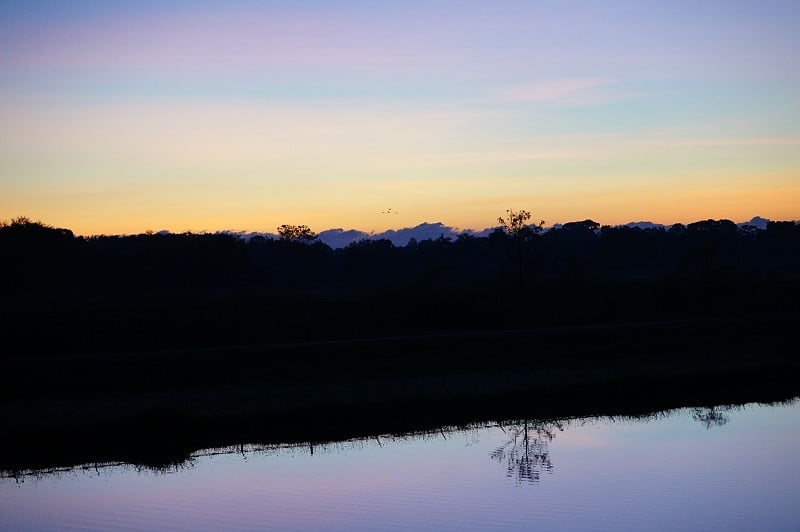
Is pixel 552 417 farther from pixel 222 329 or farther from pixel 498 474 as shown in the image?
pixel 222 329

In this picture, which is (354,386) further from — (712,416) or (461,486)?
(461,486)

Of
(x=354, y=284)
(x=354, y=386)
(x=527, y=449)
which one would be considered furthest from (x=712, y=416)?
(x=354, y=284)

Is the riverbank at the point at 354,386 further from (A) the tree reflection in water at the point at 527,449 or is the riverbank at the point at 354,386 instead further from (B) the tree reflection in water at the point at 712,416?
(A) the tree reflection in water at the point at 527,449

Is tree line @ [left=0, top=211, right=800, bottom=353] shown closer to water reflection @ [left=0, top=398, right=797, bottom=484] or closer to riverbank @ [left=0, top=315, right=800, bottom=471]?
riverbank @ [left=0, top=315, right=800, bottom=471]

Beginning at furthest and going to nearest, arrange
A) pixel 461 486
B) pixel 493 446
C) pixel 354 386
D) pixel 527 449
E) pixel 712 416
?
pixel 354 386
pixel 712 416
pixel 493 446
pixel 527 449
pixel 461 486

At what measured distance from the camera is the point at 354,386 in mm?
32688

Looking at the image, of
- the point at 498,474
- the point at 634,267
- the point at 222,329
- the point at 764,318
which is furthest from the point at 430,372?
the point at 634,267

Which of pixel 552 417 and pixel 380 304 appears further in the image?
pixel 380 304

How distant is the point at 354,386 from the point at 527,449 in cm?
1007

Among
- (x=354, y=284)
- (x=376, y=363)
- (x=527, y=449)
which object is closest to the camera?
(x=527, y=449)

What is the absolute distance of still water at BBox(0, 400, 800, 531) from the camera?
1741 cm

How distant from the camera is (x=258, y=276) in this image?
108 meters

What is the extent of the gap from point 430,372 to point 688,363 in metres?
11.5

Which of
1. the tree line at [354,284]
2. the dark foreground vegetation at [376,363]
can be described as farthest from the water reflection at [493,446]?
the tree line at [354,284]
